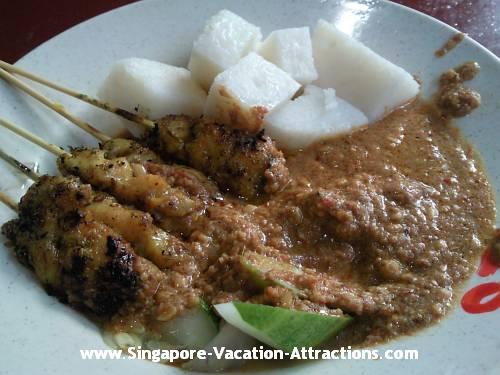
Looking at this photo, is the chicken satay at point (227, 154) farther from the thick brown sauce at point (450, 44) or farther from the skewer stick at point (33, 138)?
the thick brown sauce at point (450, 44)

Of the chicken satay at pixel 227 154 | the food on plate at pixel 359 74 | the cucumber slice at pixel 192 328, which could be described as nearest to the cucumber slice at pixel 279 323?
the cucumber slice at pixel 192 328

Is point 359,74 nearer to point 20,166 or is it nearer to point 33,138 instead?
point 33,138

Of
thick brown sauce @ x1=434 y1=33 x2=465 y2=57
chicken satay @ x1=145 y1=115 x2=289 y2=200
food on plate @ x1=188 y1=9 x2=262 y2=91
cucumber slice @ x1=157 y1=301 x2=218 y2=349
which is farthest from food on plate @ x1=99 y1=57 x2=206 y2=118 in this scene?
thick brown sauce @ x1=434 y1=33 x2=465 y2=57

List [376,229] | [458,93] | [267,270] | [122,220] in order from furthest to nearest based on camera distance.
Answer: [458,93]
[376,229]
[122,220]
[267,270]

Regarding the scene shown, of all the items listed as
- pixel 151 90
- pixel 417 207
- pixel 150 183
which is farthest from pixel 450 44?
pixel 150 183

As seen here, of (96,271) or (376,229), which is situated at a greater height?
(376,229)

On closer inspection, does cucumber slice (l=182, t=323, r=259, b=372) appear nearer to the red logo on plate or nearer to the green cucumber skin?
the green cucumber skin

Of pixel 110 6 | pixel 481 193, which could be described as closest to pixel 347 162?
pixel 481 193

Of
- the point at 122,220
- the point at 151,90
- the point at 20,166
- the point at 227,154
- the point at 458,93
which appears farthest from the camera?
the point at 458,93
